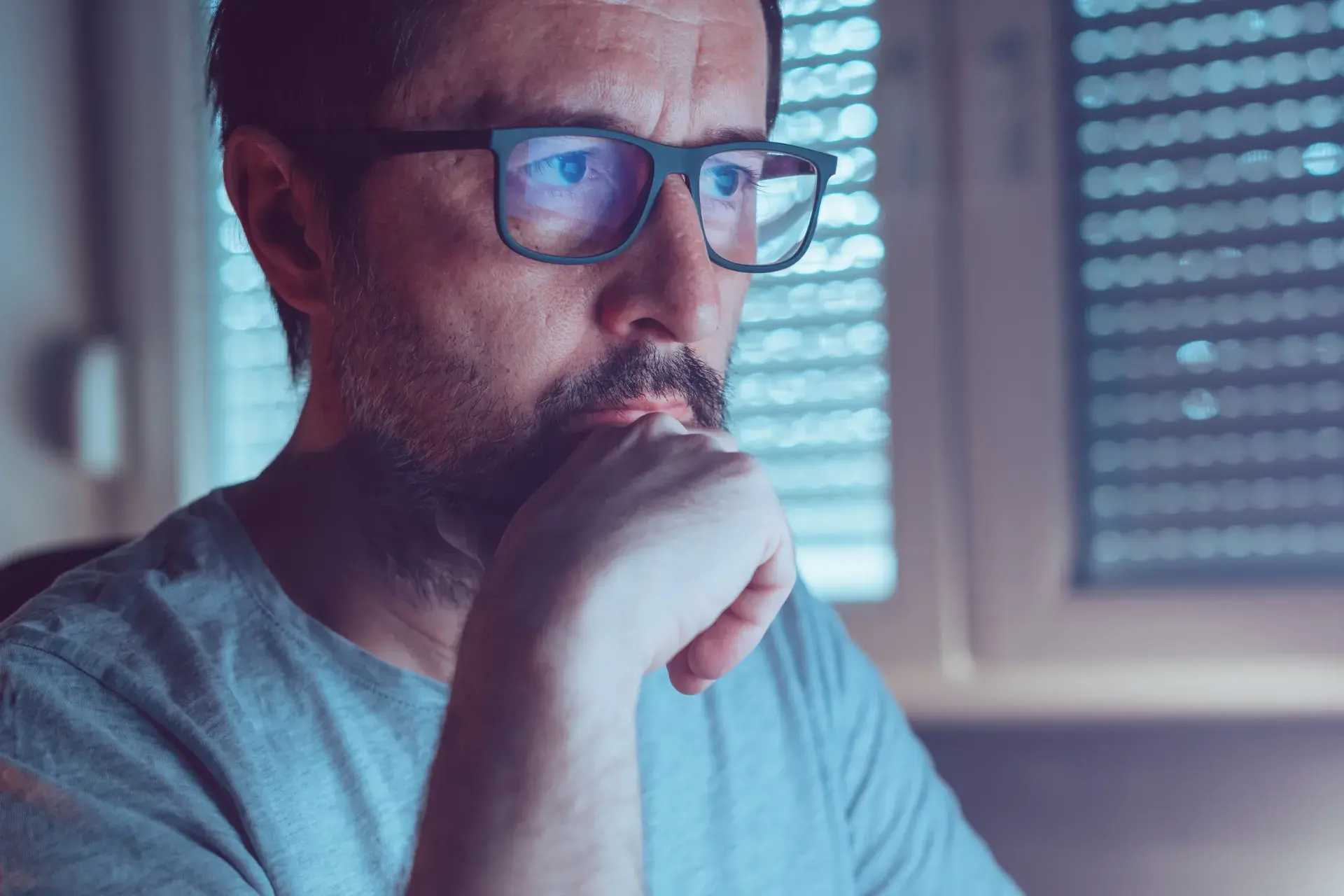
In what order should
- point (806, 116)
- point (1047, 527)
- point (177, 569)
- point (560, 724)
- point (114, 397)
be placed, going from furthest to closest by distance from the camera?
point (114, 397) → point (806, 116) → point (1047, 527) → point (177, 569) → point (560, 724)

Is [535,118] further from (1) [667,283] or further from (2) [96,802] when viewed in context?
(2) [96,802]

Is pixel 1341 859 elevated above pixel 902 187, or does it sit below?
below

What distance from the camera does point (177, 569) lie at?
75cm

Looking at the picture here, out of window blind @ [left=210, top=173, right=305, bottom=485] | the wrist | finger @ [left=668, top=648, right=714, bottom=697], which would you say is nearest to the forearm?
the wrist

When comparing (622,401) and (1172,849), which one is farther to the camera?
(1172,849)

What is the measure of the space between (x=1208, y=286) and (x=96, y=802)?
1.30 metres

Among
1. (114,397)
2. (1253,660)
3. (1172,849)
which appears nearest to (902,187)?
(1253,660)

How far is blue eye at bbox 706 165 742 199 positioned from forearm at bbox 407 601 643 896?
450 millimetres

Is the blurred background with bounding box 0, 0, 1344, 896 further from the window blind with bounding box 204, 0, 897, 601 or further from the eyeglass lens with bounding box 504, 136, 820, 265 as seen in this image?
the eyeglass lens with bounding box 504, 136, 820, 265

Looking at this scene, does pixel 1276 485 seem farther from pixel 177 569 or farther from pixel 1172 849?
pixel 177 569

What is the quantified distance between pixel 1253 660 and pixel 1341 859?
0.25 metres

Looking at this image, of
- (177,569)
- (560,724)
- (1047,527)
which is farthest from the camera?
(1047,527)

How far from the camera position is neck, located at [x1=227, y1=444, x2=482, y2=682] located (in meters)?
0.78

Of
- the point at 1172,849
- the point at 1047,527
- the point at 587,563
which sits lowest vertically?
the point at 1172,849
